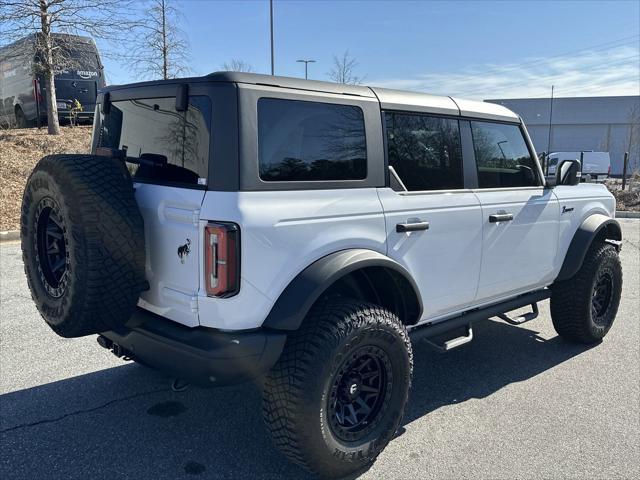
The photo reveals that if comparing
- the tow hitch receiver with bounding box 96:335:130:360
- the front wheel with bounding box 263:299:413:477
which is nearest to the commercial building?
the front wheel with bounding box 263:299:413:477

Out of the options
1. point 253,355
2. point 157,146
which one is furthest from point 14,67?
point 253,355

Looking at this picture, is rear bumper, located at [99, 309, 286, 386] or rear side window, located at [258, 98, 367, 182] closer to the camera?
rear bumper, located at [99, 309, 286, 386]

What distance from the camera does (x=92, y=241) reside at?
2410mm

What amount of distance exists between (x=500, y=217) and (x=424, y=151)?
2.46 ft

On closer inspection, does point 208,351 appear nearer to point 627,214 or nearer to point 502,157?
point 502,157

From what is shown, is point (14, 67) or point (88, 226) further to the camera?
point (14, 67)

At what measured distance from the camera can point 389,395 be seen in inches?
117

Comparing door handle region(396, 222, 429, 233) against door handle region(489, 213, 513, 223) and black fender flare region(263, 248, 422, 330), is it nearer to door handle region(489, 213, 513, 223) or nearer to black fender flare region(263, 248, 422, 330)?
black fender flare region(263, 248, 422, 330)

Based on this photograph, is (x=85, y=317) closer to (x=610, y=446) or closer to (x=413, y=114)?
(x=413, y=114)

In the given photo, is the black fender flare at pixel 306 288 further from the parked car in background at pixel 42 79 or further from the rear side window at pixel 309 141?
the parked car in background at pixel 42 79

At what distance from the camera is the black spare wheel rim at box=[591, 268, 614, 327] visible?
4750 millimetres

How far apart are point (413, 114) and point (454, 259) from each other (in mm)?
944

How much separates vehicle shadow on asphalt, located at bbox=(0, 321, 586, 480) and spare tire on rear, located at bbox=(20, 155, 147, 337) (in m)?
0.81

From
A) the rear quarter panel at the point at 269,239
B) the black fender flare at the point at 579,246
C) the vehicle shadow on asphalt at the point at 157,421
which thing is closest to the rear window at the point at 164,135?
the rear quarter panel at the point at 269,239
